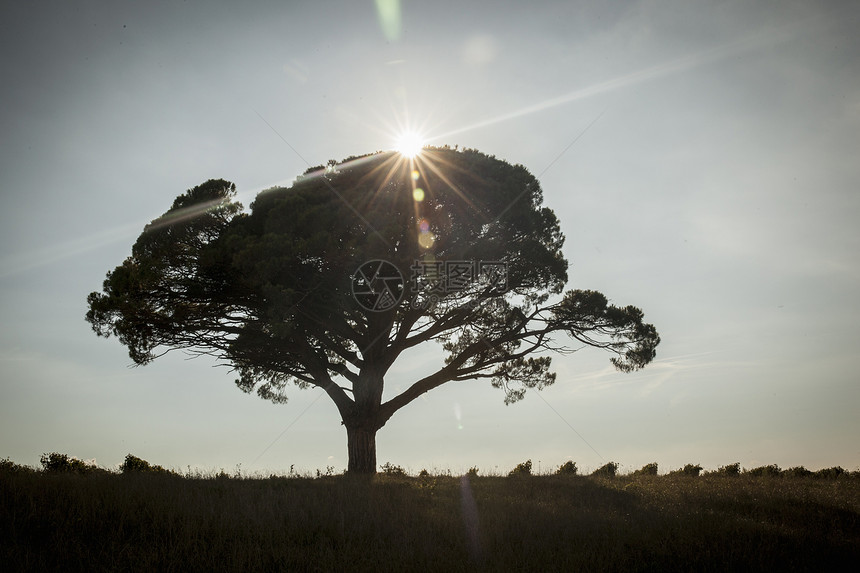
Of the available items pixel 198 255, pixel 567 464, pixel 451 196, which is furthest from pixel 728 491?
pixel 198 255

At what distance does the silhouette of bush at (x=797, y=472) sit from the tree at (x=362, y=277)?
20.7 ft

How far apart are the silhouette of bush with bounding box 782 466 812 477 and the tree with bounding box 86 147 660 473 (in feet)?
20.7

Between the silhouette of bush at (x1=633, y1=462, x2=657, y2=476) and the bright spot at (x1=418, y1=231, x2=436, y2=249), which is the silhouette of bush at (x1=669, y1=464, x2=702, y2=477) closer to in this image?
the silhouette of bush at (x1=633, y1=462, x2=657, y2=476)

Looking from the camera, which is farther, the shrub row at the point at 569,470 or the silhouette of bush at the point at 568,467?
the silhouette of bush at the point at 568,467

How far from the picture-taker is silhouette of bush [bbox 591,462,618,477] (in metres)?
20.1

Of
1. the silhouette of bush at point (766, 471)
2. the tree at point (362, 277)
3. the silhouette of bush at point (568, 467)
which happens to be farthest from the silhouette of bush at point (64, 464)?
the silhouette of bush at point (766, 471)

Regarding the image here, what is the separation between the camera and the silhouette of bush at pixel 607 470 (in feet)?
65.9

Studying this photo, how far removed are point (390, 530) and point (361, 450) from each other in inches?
400

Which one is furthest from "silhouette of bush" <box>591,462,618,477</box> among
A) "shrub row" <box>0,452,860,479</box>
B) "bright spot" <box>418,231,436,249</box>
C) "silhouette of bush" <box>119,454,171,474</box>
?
"silhouette of bush" <box>119,454,171,474</box>

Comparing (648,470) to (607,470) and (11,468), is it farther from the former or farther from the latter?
(11,468)

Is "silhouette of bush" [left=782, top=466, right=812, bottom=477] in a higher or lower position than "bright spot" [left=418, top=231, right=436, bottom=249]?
lower

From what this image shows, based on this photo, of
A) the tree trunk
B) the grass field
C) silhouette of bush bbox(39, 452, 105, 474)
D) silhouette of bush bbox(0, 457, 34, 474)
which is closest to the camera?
the grass field

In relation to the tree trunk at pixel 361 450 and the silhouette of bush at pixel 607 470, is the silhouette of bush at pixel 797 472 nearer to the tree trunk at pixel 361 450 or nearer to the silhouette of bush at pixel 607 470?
the silhouette of bush at pixel 607 470

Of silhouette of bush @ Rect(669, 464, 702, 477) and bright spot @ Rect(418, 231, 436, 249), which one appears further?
silhouette of bush @ Rect(669, 464, 702, 477)
